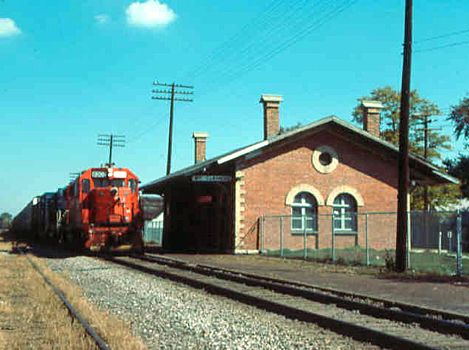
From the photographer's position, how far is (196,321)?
8.86 metres

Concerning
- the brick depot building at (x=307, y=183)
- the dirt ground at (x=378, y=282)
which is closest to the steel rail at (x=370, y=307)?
the dirt ground at (x=378, y=282)

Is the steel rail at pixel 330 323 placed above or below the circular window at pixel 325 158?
below

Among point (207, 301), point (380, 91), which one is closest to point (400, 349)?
point (207, 301)

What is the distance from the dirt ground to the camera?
439 inches

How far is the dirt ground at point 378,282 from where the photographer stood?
1116 centimetres

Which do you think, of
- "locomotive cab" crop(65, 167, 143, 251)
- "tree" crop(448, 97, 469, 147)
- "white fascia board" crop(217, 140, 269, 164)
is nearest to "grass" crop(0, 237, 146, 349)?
"locomotive cab" crop(65, 167, 143, 251)

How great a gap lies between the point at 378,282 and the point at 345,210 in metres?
13.4

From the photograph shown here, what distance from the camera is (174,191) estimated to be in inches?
1357

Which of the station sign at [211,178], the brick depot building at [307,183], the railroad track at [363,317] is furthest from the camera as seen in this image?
the brick depot building at [307,183]

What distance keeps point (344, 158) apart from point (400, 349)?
21117 mm

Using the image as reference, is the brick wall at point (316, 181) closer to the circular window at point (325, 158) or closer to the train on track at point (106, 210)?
the circular window at point (325, 158)

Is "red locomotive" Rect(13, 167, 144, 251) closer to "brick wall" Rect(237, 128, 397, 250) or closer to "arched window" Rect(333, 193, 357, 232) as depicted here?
"brick wall" Rect(237, 128, 397, 250)

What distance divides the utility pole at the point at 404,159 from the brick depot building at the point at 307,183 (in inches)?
327

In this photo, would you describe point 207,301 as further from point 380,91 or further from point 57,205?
point 380,91
